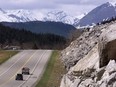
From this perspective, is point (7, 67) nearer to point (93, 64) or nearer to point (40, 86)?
point (40, 86)

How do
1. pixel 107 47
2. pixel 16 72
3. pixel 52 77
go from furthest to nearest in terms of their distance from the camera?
pixel 16 72 → pixel 52 77 → pixel 107 47

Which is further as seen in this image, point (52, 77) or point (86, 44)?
point (52, 77)

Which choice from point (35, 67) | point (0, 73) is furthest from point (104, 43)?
point (35, 67)

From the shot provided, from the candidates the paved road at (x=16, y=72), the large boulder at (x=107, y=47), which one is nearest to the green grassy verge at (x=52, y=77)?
the paved road at (x=16, y=72)

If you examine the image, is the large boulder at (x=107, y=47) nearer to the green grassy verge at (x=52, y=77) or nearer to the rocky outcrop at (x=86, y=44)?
the rocky outcrop at (x=86, y=44)

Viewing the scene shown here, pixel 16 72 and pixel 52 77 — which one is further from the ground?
pixel 16 72

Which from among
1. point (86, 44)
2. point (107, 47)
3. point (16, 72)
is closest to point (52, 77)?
point (86, 44)

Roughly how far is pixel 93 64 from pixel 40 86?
122 ft

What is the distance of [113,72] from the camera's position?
52.2 ft

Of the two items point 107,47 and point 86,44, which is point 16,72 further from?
point 107,47

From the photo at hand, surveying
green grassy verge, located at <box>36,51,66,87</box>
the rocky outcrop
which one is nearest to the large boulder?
the rocky outcrop

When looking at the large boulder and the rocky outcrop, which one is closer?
the large boulder

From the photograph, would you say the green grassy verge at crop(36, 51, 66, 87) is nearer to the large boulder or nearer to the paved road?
the paved road

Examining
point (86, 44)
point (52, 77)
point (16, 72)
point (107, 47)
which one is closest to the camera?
point (107, 47)
